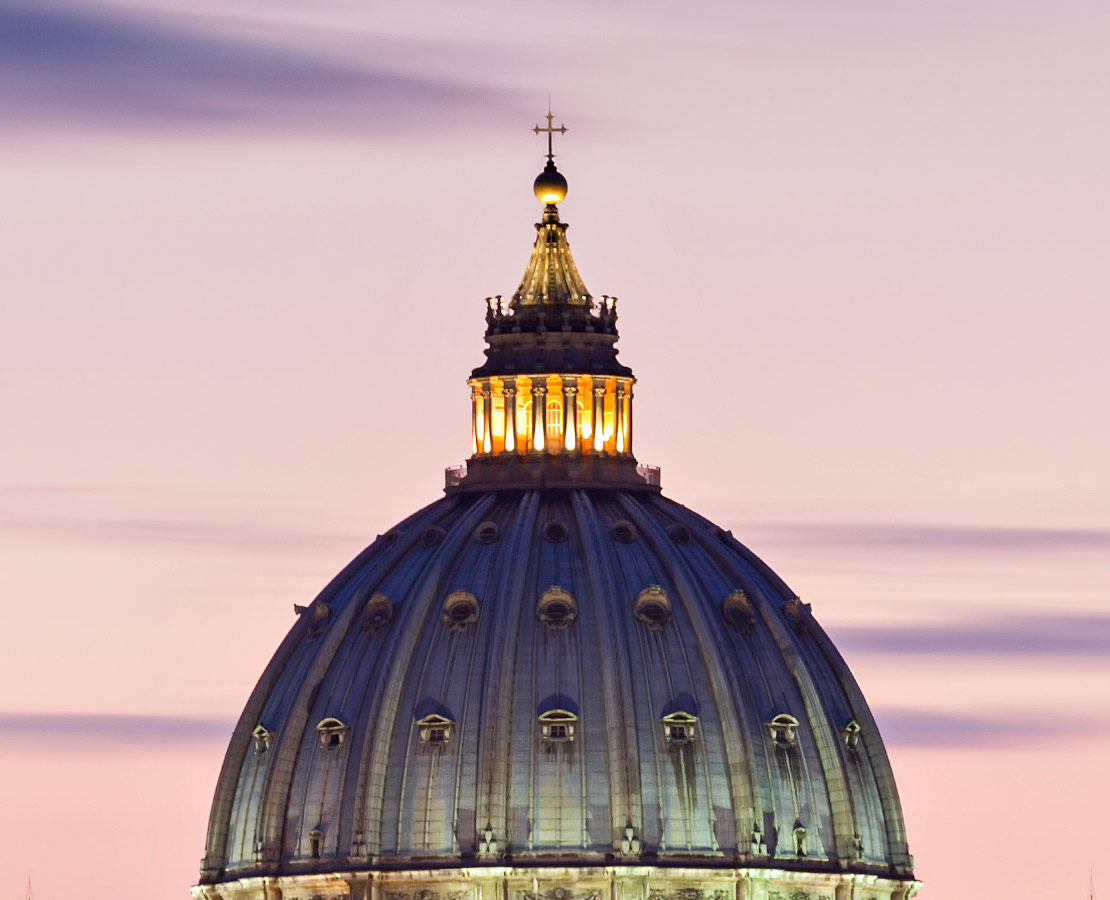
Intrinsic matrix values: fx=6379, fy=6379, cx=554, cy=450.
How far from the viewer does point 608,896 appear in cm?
19988

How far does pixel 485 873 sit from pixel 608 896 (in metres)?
3.92

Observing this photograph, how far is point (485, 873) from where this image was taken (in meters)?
200
